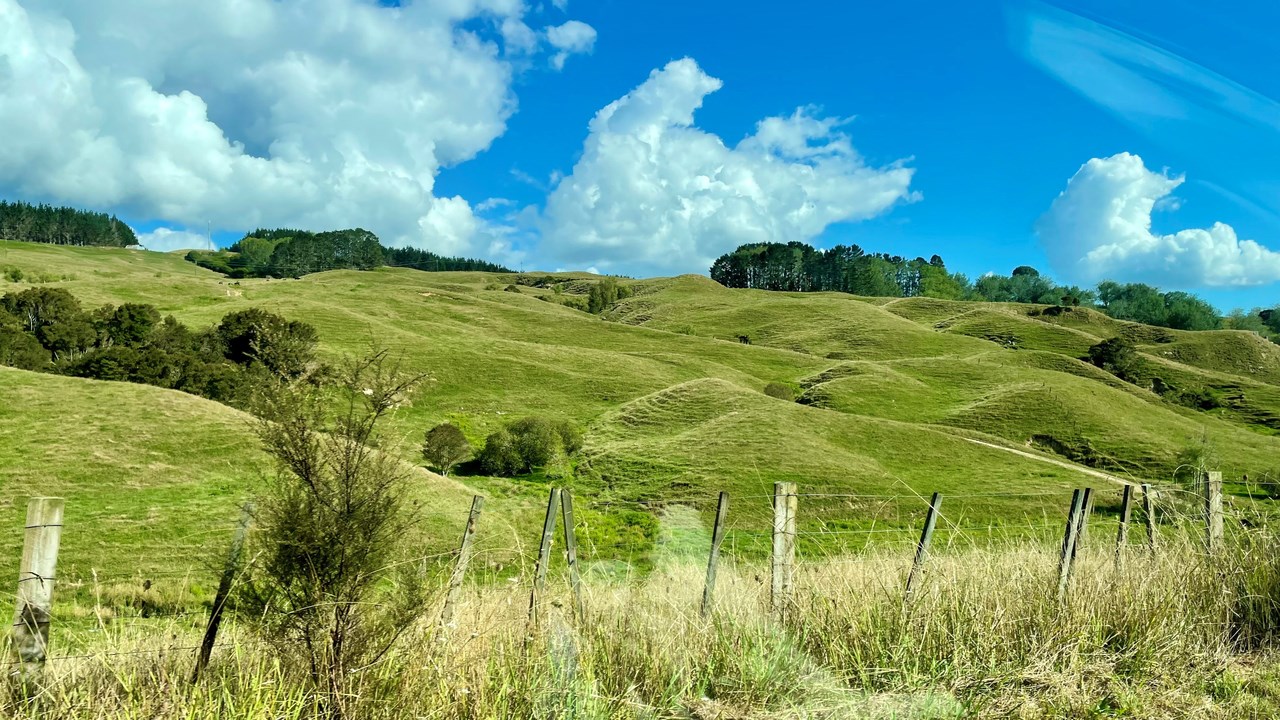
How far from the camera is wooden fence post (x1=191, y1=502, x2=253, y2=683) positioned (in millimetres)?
4645

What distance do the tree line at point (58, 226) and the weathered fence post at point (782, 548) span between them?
685ft

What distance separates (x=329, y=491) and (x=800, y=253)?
576 ft

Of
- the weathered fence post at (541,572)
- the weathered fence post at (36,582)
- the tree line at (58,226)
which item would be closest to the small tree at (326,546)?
the weathered fence post at (541,572)

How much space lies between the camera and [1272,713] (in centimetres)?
492

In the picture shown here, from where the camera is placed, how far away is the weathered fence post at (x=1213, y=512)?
7.06m

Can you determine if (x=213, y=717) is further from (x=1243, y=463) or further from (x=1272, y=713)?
(x=1243, y=463)

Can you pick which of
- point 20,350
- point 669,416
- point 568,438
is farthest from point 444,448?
point 20,350

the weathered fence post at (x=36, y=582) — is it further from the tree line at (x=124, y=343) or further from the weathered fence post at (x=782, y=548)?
the tree line at (x=124, y=343)

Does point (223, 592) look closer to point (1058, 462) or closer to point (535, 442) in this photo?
point (535, 442)

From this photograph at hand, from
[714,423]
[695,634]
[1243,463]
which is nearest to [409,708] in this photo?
[695,634]

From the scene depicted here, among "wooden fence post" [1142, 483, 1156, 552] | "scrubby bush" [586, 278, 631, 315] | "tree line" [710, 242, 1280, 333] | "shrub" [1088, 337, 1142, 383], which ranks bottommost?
"wooden fence post" [1142, 483, 1156, 552]

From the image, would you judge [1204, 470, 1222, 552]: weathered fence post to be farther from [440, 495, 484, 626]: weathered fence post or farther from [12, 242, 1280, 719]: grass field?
[440, 495, 484, 626]: weathered fence post

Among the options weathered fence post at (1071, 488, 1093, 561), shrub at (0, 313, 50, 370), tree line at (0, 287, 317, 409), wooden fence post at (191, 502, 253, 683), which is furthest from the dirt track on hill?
shrub at (0, 313, 50, 370)

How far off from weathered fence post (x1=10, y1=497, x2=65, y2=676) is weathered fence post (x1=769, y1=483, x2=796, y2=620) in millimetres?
5188
